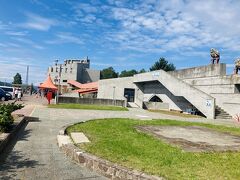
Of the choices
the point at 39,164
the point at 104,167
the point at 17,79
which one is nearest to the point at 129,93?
the point at 39,164

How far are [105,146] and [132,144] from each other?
3.27 feet

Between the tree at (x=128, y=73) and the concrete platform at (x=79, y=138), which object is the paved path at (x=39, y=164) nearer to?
the concrete platform at (x=79, y=138)

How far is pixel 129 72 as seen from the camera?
14238 cm

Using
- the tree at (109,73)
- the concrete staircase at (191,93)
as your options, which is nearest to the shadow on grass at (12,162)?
the concrete staircase at (191,93)

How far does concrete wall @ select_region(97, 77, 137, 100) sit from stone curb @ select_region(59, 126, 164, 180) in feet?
127

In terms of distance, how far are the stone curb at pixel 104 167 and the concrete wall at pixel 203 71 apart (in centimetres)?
2450

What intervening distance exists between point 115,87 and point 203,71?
19.0 metres

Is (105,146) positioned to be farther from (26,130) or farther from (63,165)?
(26,130)

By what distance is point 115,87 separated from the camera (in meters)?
47.7

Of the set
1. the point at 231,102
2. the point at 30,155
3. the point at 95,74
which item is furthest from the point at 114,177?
the point at 95,74

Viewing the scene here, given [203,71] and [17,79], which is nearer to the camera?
[203,71]

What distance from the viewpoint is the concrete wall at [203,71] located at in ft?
95.0

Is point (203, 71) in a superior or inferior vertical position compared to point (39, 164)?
superior

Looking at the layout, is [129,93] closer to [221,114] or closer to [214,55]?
[214,55]
